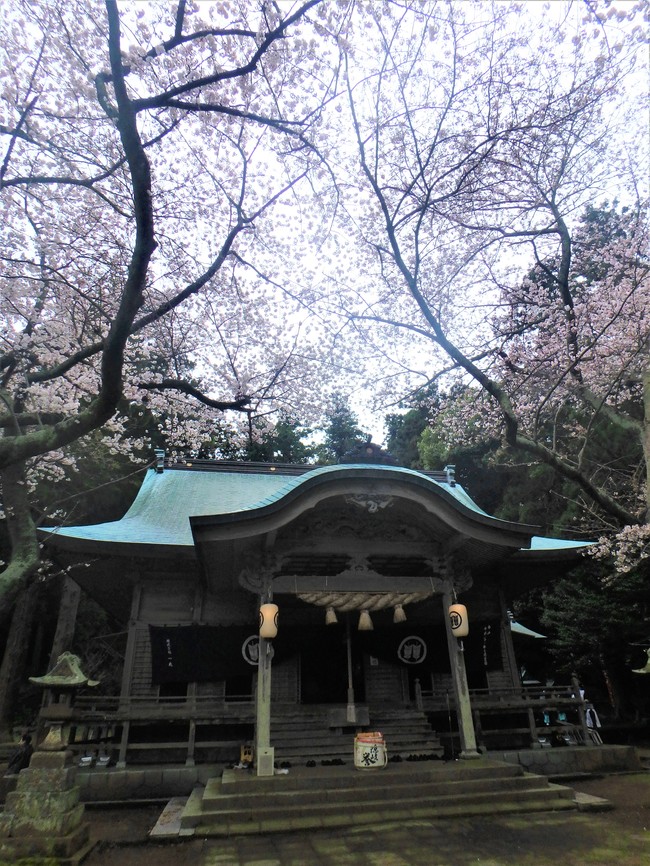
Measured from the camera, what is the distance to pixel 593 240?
12.8 metres

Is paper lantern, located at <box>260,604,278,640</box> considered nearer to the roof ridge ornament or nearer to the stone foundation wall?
the roof ridge ornament

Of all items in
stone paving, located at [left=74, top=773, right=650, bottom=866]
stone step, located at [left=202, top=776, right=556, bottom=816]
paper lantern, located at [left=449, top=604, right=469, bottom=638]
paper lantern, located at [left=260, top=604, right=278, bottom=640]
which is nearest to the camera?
stone paving, located at [left=74, top=773, right=650, bottom=866]

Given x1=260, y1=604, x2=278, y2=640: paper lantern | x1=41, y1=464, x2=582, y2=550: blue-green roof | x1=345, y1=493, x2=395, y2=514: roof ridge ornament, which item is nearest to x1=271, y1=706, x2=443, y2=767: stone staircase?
x1=260, y1=604, x2=278, y2=640: paper lantern

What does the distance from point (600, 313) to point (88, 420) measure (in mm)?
11154

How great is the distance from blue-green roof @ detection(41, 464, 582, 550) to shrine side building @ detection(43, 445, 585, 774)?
62 millimetres

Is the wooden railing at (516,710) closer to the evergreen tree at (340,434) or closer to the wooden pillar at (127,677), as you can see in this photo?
the wooden pillar at (127,677)

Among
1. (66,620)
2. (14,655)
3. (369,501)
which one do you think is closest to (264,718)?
(369,501)

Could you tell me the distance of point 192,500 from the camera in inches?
538

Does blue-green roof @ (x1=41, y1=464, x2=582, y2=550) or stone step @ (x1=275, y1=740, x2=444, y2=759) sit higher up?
blue-green roof @ (x1=41, y1=464, x2=582, y2=550)

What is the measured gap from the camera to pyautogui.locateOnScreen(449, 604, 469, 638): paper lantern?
30.0ft

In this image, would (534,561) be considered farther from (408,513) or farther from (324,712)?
(324,712)

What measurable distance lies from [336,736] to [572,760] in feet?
14.9

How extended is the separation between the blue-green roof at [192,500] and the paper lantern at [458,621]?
5.85ft

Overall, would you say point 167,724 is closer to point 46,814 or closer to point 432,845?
point 46,814
